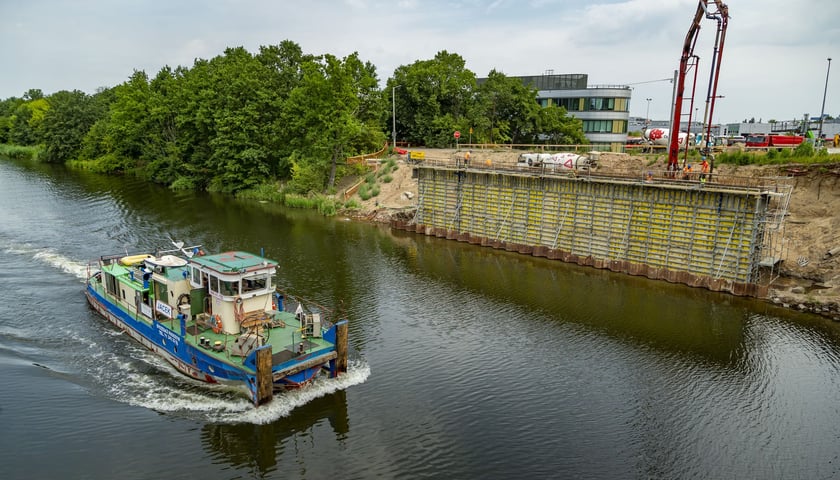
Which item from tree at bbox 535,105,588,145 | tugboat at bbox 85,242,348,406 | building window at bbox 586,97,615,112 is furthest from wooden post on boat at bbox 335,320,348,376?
building window at bbox 586,97,615,112

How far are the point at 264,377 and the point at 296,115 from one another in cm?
5622

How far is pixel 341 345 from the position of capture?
24.3 meters

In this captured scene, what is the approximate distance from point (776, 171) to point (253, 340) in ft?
144

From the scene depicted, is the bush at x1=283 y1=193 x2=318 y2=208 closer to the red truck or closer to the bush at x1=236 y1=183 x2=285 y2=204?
the bush at x1=236 y1=183 x2=285 y2=204

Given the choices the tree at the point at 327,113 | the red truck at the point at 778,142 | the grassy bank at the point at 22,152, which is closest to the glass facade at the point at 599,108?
the red truck at the point at 778,142

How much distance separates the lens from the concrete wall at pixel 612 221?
124 feet

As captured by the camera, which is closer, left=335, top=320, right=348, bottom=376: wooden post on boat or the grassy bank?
left=335, top=320, right=348, bottom=376: wooden post on boat

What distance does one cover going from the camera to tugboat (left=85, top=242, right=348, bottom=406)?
22453mm

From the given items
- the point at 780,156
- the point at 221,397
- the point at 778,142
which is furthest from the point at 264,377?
the point at 778,142

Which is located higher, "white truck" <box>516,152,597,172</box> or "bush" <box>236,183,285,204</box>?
"white truck" <box>516,152,597,172</box>

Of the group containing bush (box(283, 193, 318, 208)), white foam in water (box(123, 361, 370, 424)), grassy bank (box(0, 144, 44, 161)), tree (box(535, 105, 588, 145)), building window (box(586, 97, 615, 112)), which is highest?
building window (box(586, 97, 615, 112))

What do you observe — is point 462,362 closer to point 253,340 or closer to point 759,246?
point 253,340

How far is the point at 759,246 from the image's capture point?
36.9 m

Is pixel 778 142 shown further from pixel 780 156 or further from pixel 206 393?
pixel 206 393
